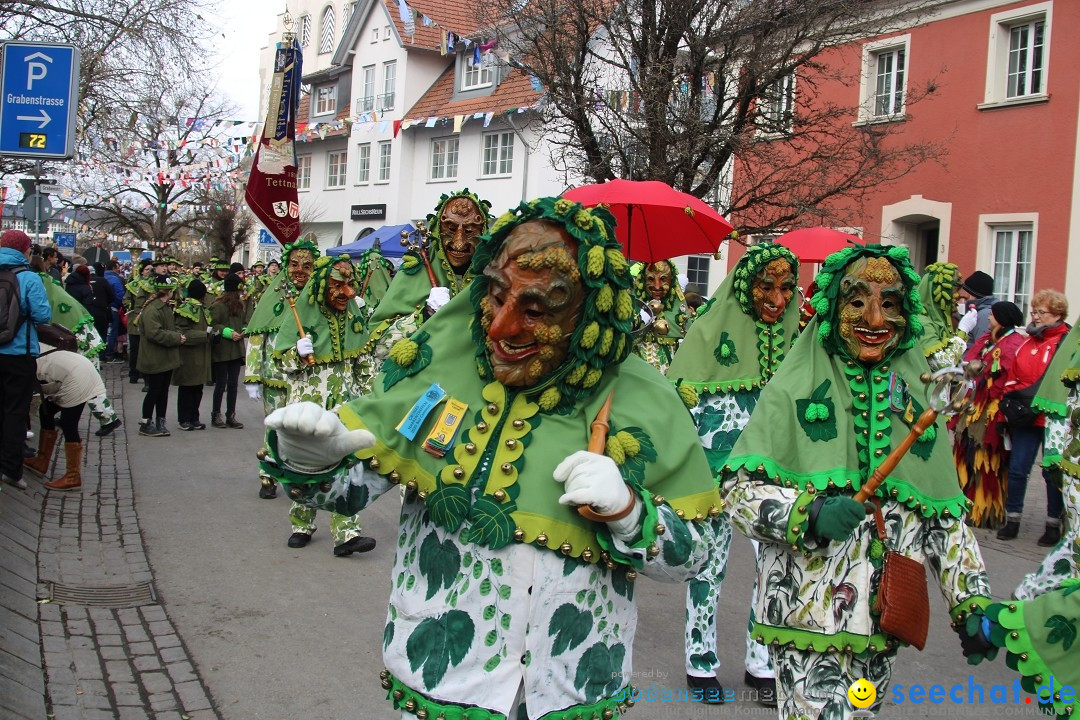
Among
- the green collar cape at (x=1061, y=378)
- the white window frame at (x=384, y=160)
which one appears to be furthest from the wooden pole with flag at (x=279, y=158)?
the white window frame at (x=384, y=160)

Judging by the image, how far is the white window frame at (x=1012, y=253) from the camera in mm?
17156

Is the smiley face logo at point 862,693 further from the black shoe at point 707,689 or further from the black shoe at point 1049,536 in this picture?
the black shoe at point 1049,536

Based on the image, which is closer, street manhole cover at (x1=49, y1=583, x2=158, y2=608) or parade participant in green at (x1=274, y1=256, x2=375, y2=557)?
street manhole cover at (x1=49, y1=583, x2=158, y2=608)

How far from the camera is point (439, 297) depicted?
20.1ft

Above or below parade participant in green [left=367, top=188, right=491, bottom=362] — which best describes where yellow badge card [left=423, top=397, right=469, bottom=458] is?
below

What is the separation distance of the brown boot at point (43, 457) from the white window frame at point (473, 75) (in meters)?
24.9

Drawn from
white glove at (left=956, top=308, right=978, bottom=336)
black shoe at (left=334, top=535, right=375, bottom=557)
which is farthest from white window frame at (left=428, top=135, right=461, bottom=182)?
black shoe at (left=334, top=535, right=375, bottom=557)

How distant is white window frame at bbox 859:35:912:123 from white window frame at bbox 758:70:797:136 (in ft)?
8.72

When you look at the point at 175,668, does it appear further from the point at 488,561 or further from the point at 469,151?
the point at 469,151

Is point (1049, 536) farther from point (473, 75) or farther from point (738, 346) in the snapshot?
point (473, 75)


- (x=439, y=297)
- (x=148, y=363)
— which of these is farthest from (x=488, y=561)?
(x=148, y=363)

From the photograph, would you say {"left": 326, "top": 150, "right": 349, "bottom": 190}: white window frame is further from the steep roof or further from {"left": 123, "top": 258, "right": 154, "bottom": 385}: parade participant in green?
{"left": 123, "top": 258, "right": 154, "bottom": 385}: parade participant in green

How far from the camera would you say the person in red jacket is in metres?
8.12

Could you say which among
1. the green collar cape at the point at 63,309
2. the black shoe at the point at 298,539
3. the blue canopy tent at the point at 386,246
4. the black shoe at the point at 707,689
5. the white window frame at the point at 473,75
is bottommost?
the black shoe at the point at 707,689
